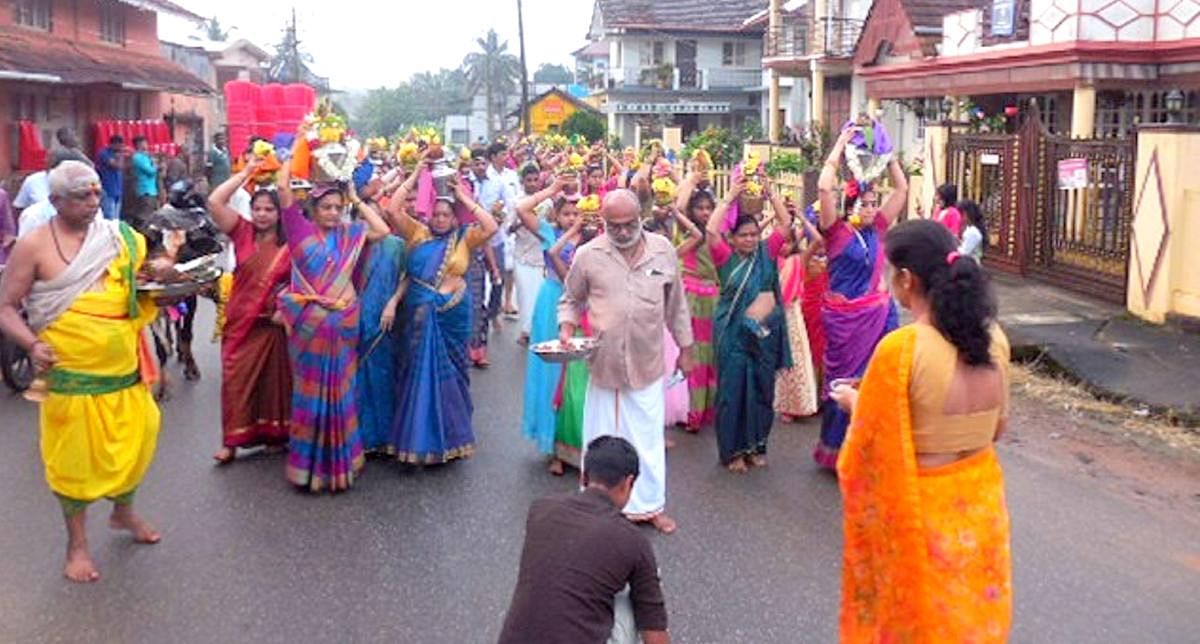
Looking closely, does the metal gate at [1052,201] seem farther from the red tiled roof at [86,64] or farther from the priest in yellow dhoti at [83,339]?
the red tiled roof at [86,64]

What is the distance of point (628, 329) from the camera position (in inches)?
232

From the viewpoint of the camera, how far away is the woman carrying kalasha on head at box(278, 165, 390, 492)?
257 inches

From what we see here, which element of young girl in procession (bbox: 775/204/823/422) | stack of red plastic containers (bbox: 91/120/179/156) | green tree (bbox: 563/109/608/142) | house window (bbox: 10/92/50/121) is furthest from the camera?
green tree (bbox: 563/109/608/142)

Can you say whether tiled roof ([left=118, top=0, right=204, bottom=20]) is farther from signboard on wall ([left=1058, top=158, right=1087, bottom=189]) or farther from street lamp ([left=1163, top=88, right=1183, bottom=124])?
signboard on wall ([left=1058, top=158, right=1087, bottom=189])

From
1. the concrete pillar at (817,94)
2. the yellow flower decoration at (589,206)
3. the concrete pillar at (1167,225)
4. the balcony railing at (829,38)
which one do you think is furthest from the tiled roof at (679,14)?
the yellow flower decoration at (589,206)

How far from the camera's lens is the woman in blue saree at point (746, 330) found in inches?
277

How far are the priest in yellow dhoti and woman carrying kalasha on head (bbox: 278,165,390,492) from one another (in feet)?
3.58

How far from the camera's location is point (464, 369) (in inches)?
284

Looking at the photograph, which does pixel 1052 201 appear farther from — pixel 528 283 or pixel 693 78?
pixel 693 78

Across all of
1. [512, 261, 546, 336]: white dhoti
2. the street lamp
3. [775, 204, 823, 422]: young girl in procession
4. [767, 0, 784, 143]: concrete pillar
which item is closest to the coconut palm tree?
[767, 0, 784, 143]: concrete pillar

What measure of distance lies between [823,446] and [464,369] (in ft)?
6.94

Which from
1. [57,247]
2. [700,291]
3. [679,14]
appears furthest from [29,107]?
[679,14]

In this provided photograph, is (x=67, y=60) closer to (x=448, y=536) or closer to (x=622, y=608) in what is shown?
(x=448, y=536)

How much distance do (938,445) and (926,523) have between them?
22 cm
